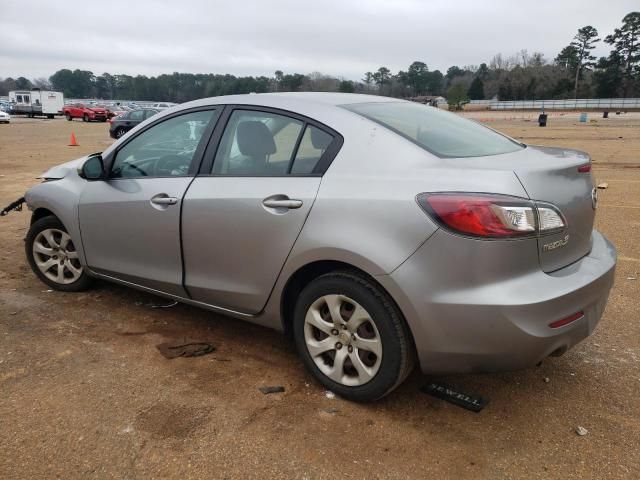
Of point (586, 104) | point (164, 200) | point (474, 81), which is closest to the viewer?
point (164, 200)

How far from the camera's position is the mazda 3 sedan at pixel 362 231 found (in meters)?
2.47

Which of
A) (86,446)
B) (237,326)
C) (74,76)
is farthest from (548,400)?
(74,76)

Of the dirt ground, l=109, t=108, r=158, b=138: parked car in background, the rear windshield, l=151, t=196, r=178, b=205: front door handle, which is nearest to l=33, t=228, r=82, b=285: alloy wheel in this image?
the dirt ground

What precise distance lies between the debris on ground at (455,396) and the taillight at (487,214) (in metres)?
1.00

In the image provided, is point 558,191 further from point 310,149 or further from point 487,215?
point 310,149

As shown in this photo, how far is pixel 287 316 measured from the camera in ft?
10.5

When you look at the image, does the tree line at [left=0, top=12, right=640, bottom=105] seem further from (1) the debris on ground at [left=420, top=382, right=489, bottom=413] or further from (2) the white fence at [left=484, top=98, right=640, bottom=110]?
(1) the debris on ground at [left=420, top=382, right=489, bottom=413]

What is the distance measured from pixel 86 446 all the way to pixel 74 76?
142 meters

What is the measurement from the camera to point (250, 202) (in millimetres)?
3088

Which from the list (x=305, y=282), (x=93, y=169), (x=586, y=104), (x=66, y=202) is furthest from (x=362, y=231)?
(x=586, y=104)

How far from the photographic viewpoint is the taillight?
2422 mm

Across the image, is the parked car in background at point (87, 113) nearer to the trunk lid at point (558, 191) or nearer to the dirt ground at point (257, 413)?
the dirt ground at point (257, 413)

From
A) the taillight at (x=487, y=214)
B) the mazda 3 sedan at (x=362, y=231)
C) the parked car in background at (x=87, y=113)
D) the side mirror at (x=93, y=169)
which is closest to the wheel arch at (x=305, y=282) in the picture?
the mazda 3 sedan at (x=362, y=231)

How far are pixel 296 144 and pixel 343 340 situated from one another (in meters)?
1.10
